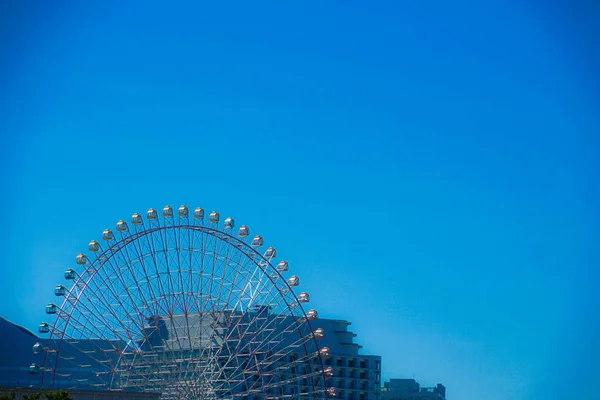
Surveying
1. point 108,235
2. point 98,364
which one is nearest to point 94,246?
point 108,235

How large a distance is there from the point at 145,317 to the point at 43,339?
61965mm

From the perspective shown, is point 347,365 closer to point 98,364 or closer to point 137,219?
point 98,364

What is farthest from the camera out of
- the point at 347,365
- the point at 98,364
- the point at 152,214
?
the point at 347,365

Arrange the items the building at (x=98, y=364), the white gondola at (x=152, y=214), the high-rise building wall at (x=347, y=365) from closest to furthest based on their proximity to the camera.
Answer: the white gondola at (x=152, y=214), the building at (x=98, y=364), the high-rise building wall at (x=347, y=365)

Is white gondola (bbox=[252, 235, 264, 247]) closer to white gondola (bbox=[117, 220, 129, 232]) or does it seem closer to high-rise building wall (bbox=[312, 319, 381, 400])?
white gondola (bbox=[117, 220, 129, 232])

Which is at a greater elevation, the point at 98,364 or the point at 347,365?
the point at 347,365

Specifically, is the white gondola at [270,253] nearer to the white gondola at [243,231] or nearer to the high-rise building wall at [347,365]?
the white gondola at [243,231]

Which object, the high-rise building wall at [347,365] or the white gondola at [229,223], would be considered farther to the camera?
the high-rise building wall at [347,365]

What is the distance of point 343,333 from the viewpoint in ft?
552

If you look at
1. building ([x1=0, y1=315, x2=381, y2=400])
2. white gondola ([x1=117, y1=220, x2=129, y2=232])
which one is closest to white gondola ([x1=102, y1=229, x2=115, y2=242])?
white gondola ([x1=117, y1=220, x2=129, y2=232])

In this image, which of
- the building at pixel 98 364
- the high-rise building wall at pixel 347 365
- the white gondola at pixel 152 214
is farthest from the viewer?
the high-rise building wall at pixel 347 365

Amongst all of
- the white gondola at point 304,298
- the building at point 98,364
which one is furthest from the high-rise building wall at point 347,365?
the white gondola at point 304,298

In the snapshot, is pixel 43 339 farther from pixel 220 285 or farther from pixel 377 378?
pixel 220 285

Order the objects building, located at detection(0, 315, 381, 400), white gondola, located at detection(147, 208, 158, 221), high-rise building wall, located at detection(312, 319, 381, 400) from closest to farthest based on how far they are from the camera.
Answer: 1. white gondola, located at detection(147, 208, 158, 221)
2. building, located at detection(0, 315, 381, 400)
3. high-rise building wall, located at detection(312, 319, 381, 400)
